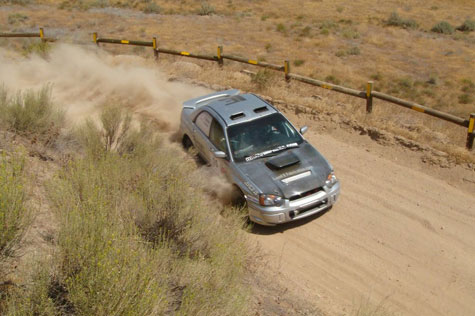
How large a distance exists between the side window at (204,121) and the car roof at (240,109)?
20 centimetres

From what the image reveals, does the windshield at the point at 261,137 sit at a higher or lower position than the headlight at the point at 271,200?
higher

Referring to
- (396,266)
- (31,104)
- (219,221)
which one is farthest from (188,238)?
(31,104)

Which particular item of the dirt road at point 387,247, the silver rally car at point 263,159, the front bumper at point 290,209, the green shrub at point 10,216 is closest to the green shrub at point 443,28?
the dirt road at point 387,247

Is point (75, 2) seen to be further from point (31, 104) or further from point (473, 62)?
point (31, 104)

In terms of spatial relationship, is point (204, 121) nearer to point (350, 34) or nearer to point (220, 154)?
point (220, 154)

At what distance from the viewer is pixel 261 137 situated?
30.8 ft

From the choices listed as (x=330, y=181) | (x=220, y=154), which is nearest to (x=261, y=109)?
(x=220, y=154)

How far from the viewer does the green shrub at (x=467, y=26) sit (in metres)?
32.6

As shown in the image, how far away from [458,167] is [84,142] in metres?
7.66

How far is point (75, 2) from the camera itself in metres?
44.0

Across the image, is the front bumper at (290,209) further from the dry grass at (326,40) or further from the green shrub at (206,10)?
the green shrub at (206,10)

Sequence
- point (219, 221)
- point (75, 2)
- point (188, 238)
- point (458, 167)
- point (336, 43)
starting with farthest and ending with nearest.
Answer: point (75, 2) < point (336, 43) < point (458, 167) < point (219, 221) < point (188, 238)

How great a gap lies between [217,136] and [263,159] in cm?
121

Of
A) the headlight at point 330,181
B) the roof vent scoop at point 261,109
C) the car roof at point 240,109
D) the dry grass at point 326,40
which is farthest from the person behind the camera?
Result: the dry grass at point 326,40
